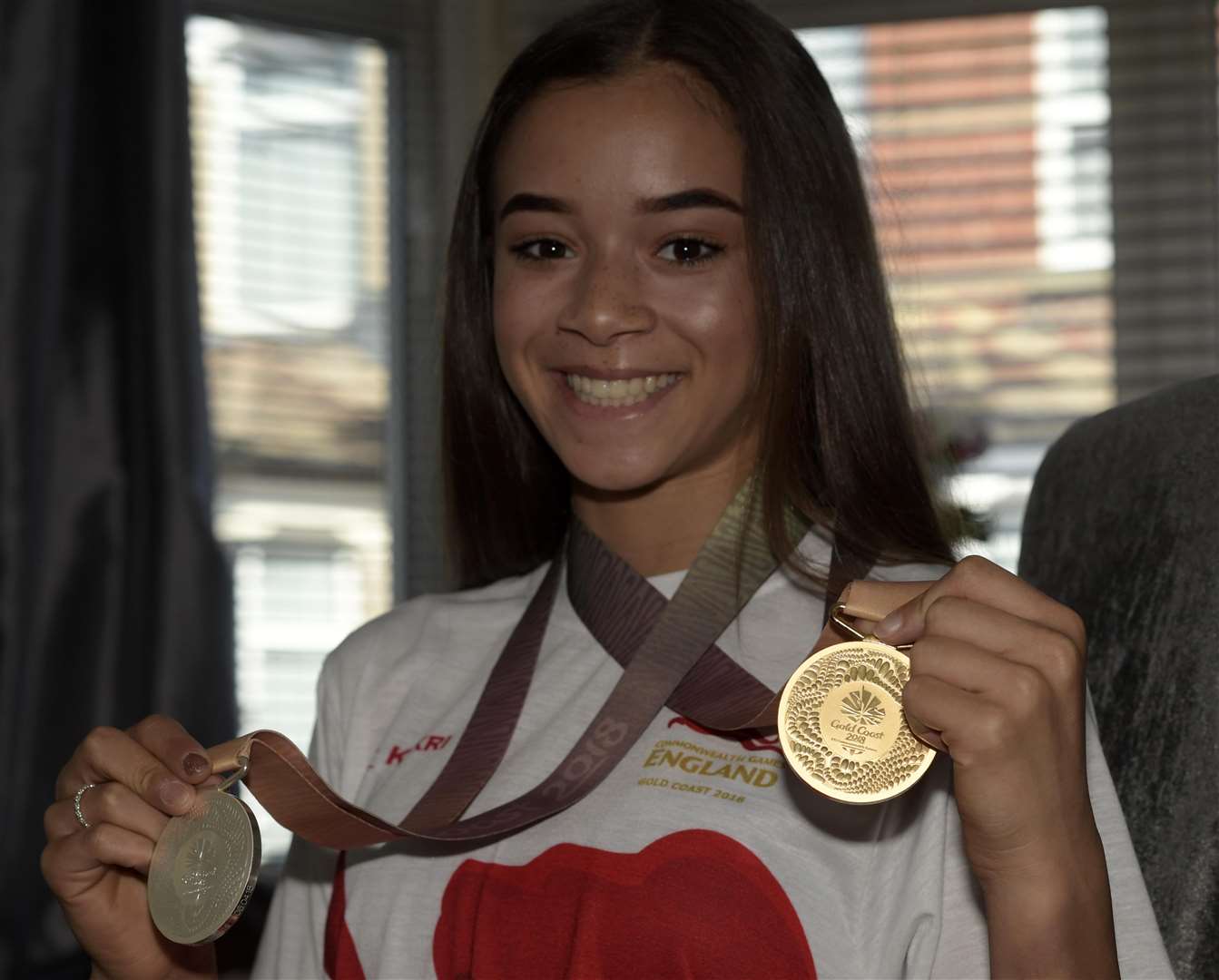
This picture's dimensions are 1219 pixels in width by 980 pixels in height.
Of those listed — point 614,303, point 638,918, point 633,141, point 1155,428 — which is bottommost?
point 638,918

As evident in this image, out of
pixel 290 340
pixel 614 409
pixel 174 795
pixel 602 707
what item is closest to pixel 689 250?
pixel 614 409

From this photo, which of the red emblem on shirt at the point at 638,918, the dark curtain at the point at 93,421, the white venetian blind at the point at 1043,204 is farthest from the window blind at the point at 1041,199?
the red emblem on shirt at the point at 638,918

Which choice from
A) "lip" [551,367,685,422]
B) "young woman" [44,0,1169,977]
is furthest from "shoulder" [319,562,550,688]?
"lip" [551,367,685,422]

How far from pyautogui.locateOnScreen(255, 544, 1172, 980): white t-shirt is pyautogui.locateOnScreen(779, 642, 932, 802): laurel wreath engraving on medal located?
0.15m

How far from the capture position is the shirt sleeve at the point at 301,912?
154 cm

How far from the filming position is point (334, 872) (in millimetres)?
1535

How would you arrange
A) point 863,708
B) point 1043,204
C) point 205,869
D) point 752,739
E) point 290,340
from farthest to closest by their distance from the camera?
point 1043,204 < point 290,340 < point 752,739 < point 205,869 < point 863,708

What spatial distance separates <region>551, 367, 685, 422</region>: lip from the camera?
1448mm

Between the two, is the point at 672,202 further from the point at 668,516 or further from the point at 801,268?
the point at 668,516

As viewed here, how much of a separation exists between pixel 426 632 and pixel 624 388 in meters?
0.37

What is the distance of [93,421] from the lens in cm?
264

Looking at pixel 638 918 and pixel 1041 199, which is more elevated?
pixel 1041 199

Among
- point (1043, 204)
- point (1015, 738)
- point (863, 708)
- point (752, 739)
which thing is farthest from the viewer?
point (1043, 204)

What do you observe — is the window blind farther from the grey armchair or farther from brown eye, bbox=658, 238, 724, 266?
brown eye, bbox=658, 238, 724, 266
